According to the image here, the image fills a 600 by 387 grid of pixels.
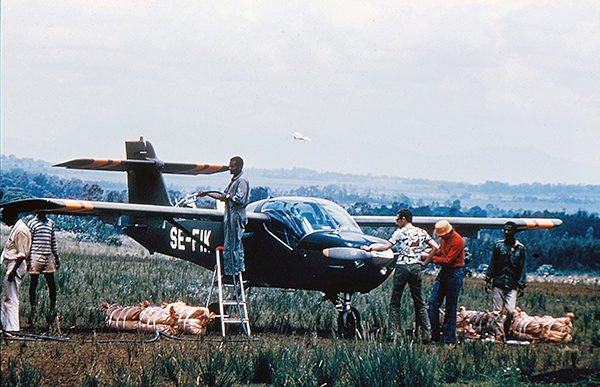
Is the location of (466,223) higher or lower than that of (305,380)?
higher

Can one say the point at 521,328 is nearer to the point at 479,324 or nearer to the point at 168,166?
the point at 479,324

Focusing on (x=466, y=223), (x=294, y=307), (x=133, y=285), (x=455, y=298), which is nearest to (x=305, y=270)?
(x=455, y=298)

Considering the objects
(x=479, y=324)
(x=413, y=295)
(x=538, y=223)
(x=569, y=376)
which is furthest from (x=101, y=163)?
(x=569, y=376)

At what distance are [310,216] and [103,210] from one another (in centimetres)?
369

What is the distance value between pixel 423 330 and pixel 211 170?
7024mm

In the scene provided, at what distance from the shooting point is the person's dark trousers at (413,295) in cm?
1279

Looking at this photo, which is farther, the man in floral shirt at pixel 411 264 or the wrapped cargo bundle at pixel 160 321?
the wrapped cargo bundle at pixel 160 321

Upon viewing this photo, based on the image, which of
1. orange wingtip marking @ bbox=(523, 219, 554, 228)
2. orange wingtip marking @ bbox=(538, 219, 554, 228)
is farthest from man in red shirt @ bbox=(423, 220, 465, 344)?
orange wingtip marking @ bbox=(538, 219, 554, 228)

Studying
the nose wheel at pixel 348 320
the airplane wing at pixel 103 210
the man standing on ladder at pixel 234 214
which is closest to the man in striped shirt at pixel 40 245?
the airplane wing at pixel 103 210

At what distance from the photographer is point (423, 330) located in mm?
12938

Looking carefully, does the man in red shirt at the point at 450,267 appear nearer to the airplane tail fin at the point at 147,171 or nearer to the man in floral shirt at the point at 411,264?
the man in floral shirt at the point at 411,264

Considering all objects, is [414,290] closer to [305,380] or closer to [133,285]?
[305,380]

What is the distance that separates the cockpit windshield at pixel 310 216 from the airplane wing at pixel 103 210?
21.7 inches

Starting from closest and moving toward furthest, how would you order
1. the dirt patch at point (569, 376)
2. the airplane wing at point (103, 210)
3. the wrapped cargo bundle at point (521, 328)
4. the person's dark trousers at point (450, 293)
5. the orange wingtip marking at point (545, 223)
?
the dirt patch at point (569, 376) < the airplane wing at point (103, 210) < the person's dark trousers at point (450, 293) < the wrapped cargo bundle at point (521, 328) < the orange wingtip marking at point (545, 223)
